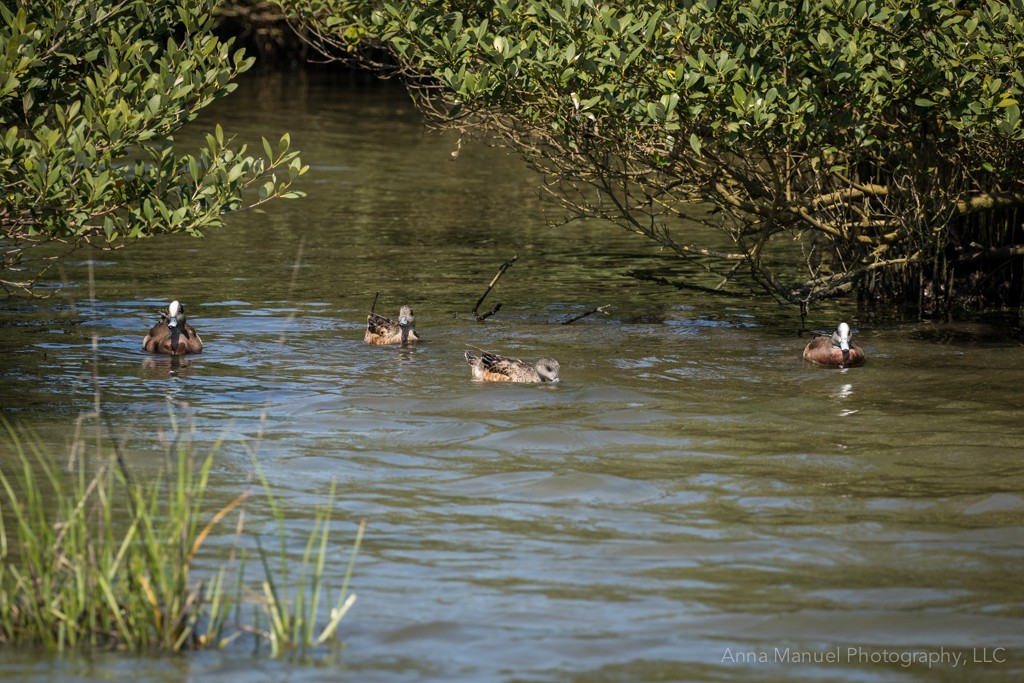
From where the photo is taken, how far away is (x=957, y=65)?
12047 mm

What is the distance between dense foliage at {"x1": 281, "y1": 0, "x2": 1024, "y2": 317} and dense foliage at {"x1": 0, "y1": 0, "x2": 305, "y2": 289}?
2714 millimetres

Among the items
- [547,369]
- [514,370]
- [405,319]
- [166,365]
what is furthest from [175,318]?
[547,369]

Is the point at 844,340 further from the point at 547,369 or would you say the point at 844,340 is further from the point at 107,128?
the point at 107,128

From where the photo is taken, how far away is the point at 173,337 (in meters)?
12.9

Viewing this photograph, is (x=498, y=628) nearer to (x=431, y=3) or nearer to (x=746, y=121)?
(x=746, y=121)

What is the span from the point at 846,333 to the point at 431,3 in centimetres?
513

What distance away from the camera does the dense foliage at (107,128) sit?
1026 centimetres

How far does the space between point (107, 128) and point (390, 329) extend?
152 inches

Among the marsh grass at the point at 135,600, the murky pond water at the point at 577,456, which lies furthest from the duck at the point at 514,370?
the marsh grass at the point at 135,600

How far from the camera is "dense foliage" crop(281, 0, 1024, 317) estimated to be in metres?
12.2

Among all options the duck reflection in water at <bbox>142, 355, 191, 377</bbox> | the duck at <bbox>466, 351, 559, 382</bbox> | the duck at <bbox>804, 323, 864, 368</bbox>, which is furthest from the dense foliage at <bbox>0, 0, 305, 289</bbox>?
the duck at <bbox>804, 323, 864, 368</bbox>

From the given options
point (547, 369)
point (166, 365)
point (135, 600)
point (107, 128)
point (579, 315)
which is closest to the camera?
point (135, 600)

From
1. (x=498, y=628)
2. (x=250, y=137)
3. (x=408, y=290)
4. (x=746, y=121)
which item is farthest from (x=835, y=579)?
(x=250, y=137)

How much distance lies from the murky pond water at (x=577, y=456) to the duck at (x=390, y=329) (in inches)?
9.9
